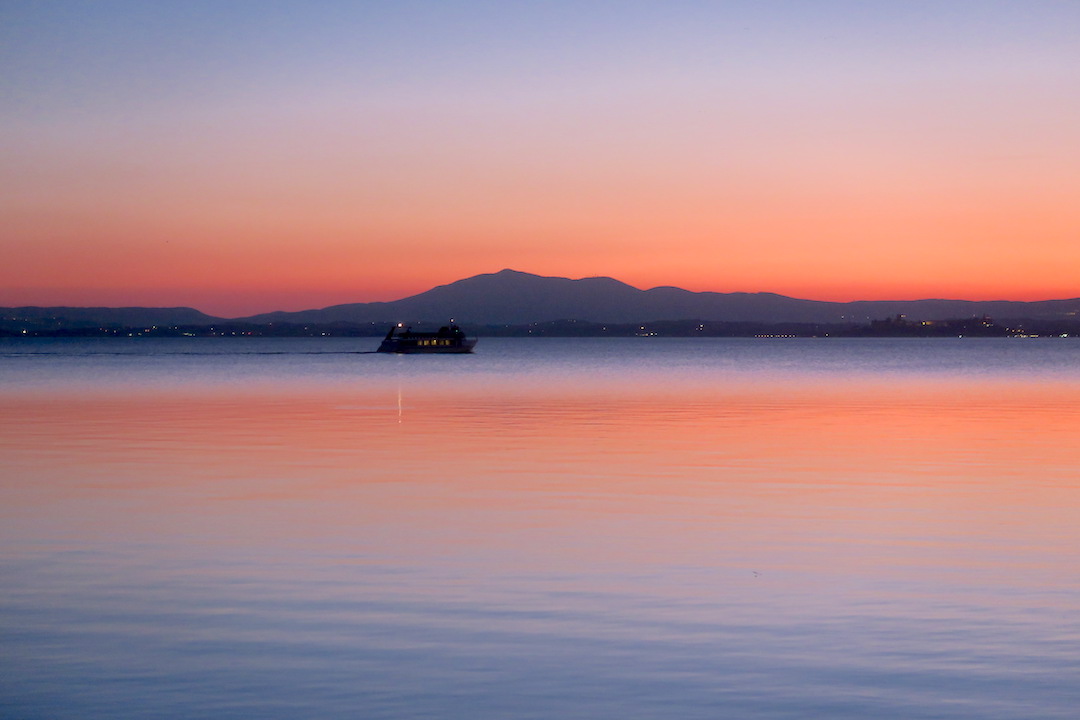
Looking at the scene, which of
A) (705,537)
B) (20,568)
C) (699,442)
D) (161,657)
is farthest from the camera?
(699,442)

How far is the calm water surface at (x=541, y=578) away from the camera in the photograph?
26.8 feet

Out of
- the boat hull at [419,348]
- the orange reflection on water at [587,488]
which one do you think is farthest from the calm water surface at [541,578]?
the boat hull at [419,348]

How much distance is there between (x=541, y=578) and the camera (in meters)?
11.9

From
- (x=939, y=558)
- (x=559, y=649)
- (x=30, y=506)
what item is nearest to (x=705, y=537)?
(x=939, y=558)

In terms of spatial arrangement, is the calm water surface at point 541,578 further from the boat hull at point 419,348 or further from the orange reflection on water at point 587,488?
the boat hull at point 419,348

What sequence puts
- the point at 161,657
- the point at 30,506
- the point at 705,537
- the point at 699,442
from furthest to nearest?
1. the point at 699,442
2. the point at 30,506
3. the point at 705,537
4. the point at 161,657

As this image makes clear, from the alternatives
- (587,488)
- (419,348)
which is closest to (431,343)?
(419,348)

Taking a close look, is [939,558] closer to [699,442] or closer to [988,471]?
[988,471]

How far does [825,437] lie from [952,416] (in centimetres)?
946

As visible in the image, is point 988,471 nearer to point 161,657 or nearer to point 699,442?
point 699,442

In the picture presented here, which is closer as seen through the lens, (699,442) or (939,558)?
(939,558)

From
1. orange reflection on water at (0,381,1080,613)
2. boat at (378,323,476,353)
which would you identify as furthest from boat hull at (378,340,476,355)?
orange reflection on water at (0,381,1080,613)

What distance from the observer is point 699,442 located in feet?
89.7

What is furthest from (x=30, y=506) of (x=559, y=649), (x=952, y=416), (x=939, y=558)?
(x=952, y=416)
